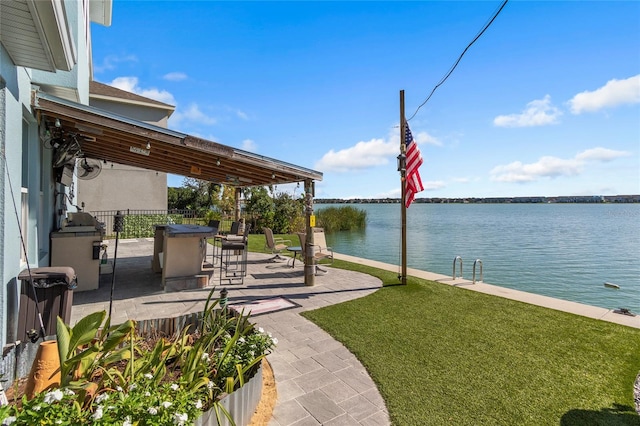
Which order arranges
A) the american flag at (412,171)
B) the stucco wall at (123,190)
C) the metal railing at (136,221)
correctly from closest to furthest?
1. the american flag at (412,171)
2. the metal railing at (136,221)
3. the stucco wall at (123,190)

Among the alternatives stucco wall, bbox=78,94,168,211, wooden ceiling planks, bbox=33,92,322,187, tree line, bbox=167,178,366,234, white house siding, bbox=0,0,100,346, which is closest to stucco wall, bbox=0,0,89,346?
white house siding, bbox=0,0,100,346

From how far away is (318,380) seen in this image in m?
3.23

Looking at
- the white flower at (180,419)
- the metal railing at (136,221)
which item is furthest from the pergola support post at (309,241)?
the metal railing at (136,221)

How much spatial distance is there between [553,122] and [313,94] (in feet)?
25.5

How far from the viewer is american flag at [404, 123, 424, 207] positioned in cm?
693

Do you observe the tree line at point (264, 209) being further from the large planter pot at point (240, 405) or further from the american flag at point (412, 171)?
the large planter pot at point (240, 405)

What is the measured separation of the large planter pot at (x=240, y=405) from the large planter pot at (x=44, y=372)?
1.19m

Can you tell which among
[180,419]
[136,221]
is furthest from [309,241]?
[136,221]

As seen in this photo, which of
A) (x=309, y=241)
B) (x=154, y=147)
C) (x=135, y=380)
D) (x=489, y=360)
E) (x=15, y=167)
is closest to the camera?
(x=135, y=380)

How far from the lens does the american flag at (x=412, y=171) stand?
6.93 meters

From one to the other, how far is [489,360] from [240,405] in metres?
2.87

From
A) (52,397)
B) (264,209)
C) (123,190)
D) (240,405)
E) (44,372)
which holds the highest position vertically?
(123,190)

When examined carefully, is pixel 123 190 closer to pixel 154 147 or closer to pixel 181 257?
pixel 181 257

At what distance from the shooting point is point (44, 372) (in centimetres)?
234
